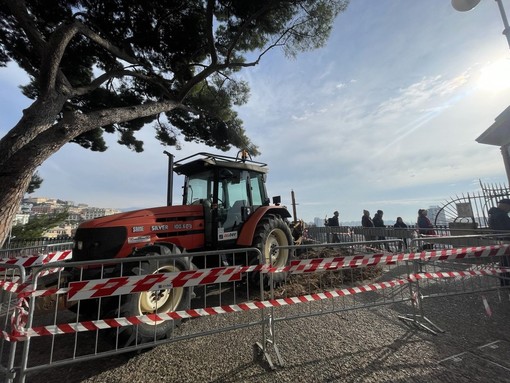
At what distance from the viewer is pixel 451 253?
392cm

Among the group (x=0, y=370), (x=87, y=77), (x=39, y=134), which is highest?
(x=87, y=77)

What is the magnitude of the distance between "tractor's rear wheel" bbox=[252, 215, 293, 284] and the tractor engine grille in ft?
7.64

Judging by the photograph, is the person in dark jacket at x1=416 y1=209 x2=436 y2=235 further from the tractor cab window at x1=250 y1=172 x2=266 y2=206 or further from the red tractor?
the tractor cab window at x1=250 y1=172 x2=266 y2=206

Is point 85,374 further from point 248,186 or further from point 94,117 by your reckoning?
point 94,117

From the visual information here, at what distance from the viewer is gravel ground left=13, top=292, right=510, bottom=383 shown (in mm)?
2520

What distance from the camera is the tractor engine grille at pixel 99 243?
11.6 feet

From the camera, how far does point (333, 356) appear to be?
112 inches

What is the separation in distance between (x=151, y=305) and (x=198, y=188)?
8.21 feet

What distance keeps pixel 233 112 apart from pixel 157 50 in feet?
11.8

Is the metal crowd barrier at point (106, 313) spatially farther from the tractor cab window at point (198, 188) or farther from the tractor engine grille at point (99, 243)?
the tractor cab window at point (198, 188)

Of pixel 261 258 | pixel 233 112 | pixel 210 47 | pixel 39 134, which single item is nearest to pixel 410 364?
pixel 261 258

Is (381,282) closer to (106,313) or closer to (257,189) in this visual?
(257,189)

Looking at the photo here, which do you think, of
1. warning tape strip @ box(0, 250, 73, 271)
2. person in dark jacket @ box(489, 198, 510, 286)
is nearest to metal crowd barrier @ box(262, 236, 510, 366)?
person in dark jacket @ box(489, 198, 510, 286)

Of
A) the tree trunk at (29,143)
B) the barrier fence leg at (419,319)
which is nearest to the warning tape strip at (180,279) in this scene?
the barrier fence leg at (419,319)
